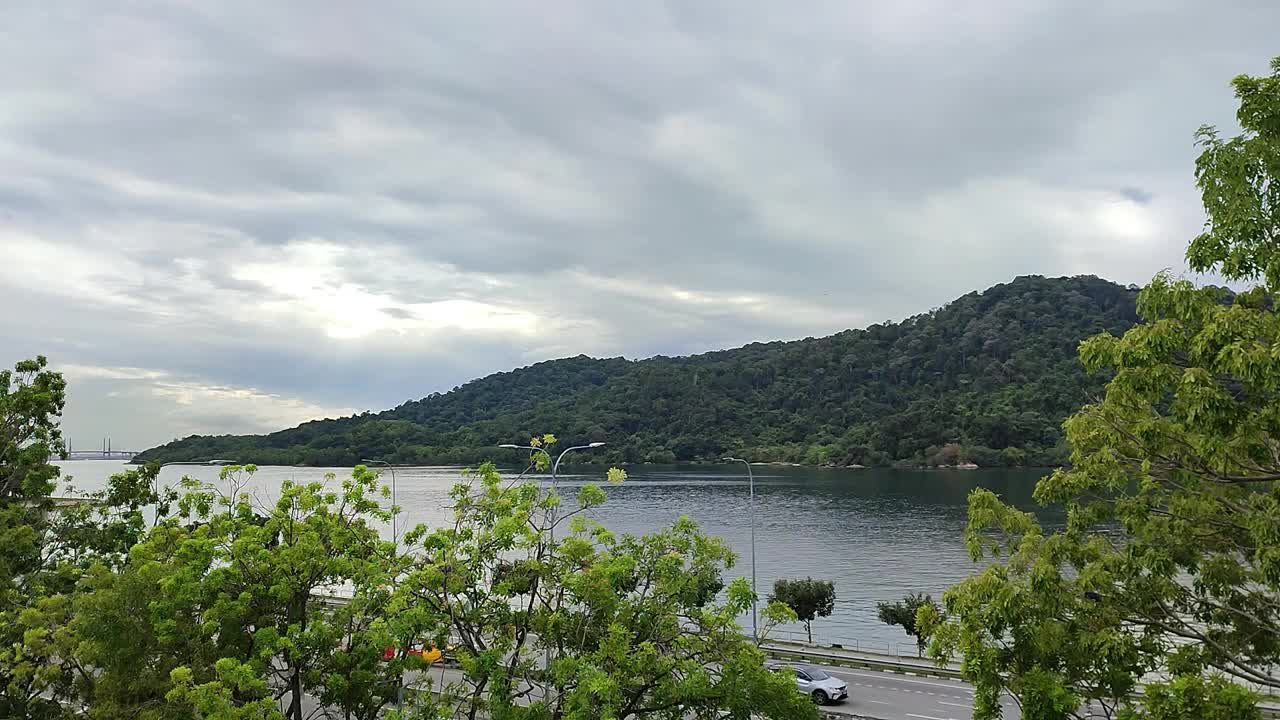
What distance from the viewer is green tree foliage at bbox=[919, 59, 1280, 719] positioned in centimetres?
916

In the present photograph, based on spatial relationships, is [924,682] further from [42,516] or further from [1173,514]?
[42,516]

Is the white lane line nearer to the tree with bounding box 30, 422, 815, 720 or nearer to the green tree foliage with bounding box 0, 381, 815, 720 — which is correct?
the green tree foliage with bounding box 0, 381, 815, 720

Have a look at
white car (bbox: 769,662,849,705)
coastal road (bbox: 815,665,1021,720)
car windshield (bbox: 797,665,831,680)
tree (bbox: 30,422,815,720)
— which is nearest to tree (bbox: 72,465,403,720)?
tree (bbox: 30,422,815,720)

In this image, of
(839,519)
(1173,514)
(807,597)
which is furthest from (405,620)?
(839,519)

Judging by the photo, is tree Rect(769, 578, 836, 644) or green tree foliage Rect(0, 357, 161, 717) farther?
tree Rect(769, 578, 836, 644)

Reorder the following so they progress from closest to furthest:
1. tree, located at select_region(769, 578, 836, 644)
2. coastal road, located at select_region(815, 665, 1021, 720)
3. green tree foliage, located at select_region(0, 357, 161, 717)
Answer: green tree foliage, located at select_region(0, 357, 161, 717), coastal road, located at select_region(815, 665, 1021, 720), tree, located at select_region(769, 578, 836, 644)

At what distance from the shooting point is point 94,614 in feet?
52.3

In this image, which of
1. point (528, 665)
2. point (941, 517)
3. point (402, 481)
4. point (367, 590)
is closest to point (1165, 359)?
point (528, 665)

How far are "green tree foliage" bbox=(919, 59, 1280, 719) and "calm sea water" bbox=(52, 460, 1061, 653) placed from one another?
37.1 feet

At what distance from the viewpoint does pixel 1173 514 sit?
35.6ft

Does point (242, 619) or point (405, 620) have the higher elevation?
point (405, 620)

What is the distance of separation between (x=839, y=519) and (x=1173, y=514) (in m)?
83.7

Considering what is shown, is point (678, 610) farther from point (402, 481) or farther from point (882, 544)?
point (402, 481)

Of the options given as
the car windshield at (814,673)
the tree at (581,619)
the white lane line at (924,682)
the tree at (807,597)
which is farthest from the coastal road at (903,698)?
the tree at (807,597)
